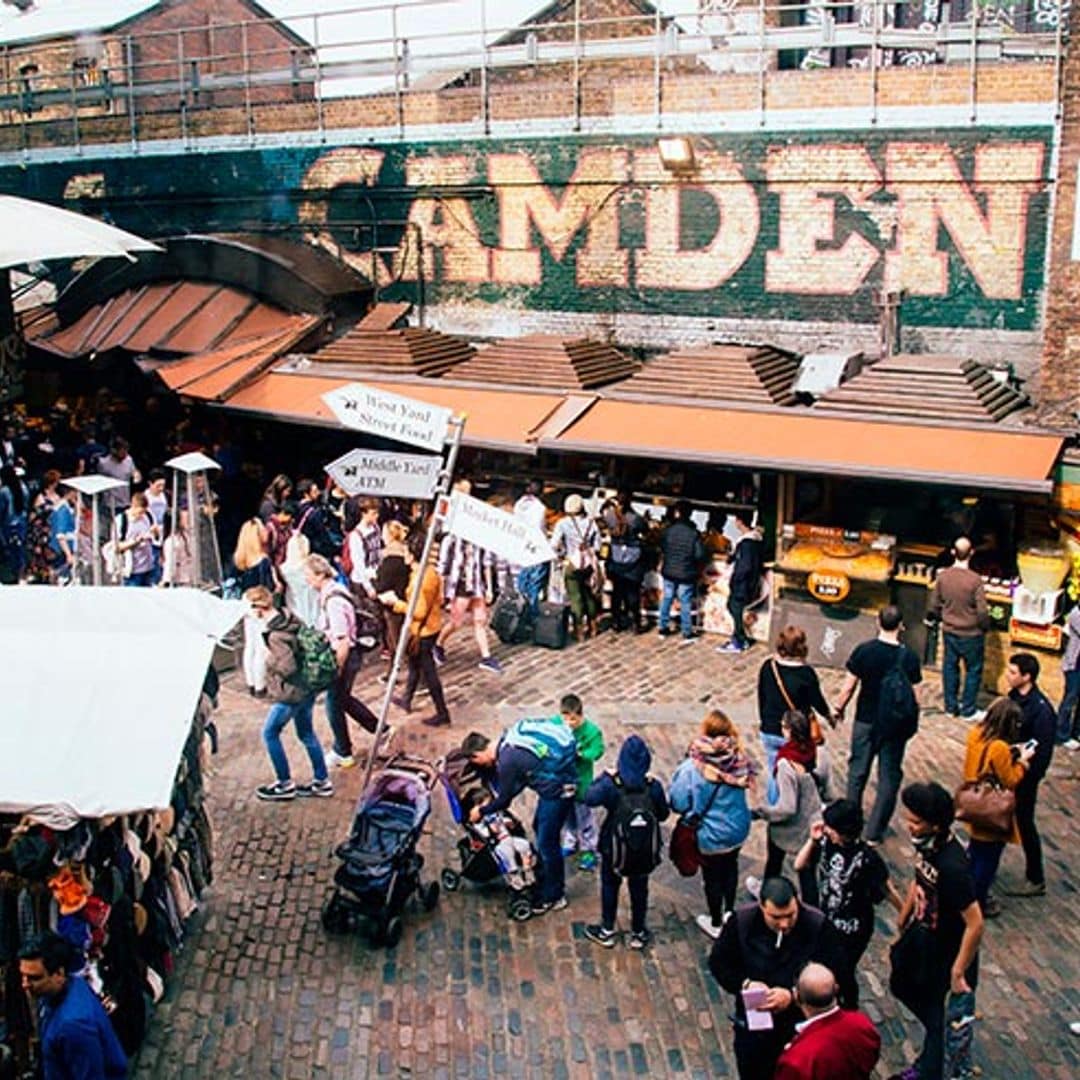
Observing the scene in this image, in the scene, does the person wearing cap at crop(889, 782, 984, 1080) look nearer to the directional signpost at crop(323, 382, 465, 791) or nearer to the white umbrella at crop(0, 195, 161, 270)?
the directional signpost at crop(323, 382, 465, 791)

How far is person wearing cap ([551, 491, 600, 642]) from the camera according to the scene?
1342 cm

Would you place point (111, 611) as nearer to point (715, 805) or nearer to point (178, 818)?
point (178, 818)

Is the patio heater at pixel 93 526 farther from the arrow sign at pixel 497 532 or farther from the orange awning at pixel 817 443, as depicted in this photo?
the arrow sign at pixel 497 532

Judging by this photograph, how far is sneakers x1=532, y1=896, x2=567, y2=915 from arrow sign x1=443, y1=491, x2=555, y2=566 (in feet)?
7.01

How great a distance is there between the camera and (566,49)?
2205 cm

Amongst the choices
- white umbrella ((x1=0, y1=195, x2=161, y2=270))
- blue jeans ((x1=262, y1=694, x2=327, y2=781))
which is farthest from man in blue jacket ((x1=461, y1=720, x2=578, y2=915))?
white umbrella ((x1=0, y1=195, x2=161, y2=270))

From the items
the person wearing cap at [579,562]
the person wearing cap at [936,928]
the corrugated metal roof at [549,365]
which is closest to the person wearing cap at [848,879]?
the person wearing cap at [936,928]

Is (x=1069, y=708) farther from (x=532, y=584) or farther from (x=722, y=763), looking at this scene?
(x=532, y=584)

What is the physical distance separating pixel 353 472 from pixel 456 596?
4.65 meters

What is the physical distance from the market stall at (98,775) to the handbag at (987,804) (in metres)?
4.23

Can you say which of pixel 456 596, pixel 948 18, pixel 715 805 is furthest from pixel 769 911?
pixel 948 18

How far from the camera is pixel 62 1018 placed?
18.1 feet

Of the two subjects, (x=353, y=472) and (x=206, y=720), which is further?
(x=353, y=472)

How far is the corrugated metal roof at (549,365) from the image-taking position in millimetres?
15469
